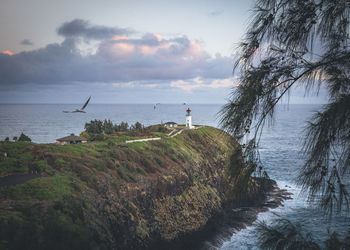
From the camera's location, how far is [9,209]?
14.5 metres

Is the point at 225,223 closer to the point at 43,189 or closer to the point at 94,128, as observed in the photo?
the point at 43,189

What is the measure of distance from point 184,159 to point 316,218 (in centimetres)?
1859

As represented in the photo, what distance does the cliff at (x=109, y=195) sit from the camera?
14.0 m

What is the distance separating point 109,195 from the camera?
71.8 feet

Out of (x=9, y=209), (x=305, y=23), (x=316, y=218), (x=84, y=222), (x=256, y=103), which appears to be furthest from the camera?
(x=316, y=218)

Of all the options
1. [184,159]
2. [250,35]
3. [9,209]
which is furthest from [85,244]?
[184,159]

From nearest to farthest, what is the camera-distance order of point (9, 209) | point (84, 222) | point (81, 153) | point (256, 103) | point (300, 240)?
point (300, 240) → point (256, 103) → point (9, 209) → point (84, 222) → point (81, 153)

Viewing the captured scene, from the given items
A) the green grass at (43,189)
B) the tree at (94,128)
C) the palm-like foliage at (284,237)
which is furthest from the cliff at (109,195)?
the tree at (94,128)

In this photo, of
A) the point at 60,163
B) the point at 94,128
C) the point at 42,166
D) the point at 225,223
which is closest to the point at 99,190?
the point at 60,163

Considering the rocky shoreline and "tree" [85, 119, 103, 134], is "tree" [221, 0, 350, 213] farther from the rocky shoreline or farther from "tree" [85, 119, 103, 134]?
"tree" [85, 119, 103, 134]

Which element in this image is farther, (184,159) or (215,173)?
(215,173)

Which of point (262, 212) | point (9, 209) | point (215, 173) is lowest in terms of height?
point (262, 212)

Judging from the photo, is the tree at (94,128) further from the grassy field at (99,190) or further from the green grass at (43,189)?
the green grass at (43,189)

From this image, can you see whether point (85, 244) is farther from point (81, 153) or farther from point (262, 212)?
point (262, 212)
